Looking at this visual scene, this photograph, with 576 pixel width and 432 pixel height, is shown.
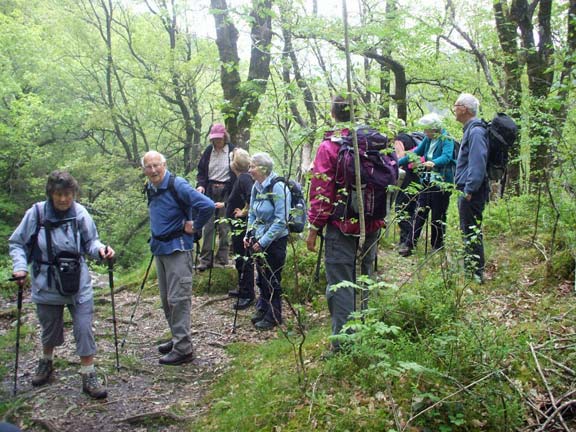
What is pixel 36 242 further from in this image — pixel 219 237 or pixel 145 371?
pixel 219 237

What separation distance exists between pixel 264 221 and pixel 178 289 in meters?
1.40

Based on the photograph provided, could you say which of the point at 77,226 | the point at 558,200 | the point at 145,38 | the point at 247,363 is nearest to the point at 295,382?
the point at 247,363

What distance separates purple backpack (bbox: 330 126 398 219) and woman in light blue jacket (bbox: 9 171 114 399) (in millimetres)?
2507

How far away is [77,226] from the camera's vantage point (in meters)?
4.57

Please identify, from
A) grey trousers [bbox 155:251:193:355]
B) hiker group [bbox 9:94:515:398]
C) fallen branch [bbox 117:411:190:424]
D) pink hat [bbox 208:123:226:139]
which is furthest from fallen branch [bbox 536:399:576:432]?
pink hat [bbox 208:123:226:139]

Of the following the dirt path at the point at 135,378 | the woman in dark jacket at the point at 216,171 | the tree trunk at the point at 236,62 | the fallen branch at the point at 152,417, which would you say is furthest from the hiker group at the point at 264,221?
the tree trunk at the point at 236,62

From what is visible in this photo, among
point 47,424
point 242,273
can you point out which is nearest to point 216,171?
point 242,273

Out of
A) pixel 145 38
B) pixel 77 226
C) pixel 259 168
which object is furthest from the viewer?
pixel 145 38

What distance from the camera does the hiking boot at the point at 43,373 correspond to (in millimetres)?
4816

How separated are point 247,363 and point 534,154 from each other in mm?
5829

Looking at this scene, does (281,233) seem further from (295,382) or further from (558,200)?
(558,200)

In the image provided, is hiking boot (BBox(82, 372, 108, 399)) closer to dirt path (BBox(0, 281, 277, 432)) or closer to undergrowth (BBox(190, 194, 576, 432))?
dirt path (BBox(0, 281, 277, 432))

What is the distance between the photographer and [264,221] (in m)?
5.86

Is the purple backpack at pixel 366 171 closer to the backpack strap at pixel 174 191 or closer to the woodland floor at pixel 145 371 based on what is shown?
the woodland floor at pixel 145 371
